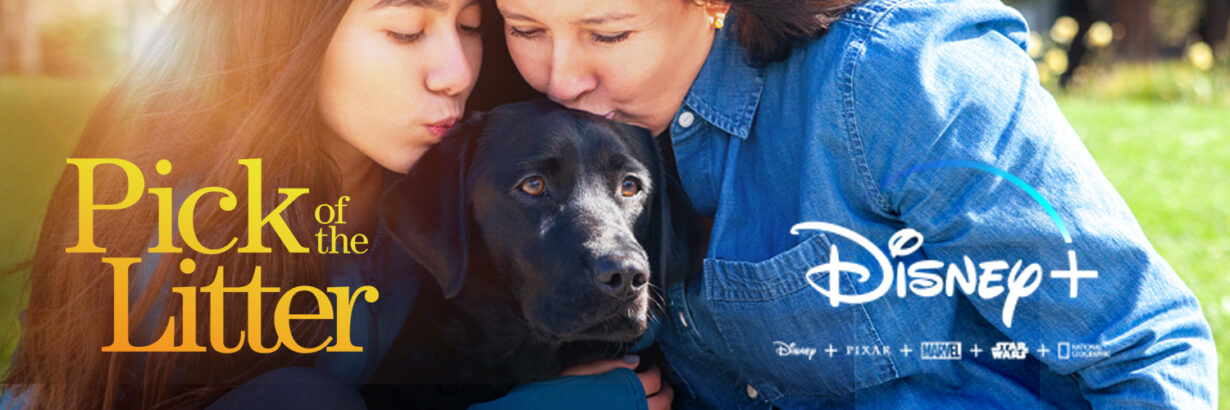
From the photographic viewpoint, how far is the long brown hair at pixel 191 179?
2.16 metres

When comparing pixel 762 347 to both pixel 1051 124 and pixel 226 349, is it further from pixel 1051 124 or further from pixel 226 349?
pixel 226 349

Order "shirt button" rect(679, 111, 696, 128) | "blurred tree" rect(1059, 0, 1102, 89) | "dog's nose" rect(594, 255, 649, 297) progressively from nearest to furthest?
"dog's nose" rect(594, 255, 649, 297) → "shirt button" rect(679, 111, 696, 128) → "blurred tree" rect(1059, 0, 1102, 89)

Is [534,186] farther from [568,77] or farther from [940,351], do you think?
[940,351]

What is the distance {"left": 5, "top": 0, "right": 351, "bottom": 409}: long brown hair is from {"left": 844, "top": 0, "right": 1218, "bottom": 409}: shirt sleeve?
1.17 meters

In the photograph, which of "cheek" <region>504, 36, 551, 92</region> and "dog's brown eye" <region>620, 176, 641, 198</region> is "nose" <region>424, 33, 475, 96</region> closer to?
"cheek" <region>504, 36, 551, 92</region>

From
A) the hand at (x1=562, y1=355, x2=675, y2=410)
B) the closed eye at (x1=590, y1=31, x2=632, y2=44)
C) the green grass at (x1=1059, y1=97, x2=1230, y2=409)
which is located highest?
the closed eye at (x1=590, y1=31, x2=632, y2=44)

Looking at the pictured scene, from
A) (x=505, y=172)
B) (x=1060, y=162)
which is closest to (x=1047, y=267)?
(x=1060, y=162)

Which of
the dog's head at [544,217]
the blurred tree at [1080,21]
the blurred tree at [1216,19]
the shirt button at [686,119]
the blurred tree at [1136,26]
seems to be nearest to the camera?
the dog's head at [544,217]

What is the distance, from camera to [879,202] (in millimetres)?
2141

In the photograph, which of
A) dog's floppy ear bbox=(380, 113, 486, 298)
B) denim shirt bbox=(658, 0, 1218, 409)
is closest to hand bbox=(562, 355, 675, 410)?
denim shirt bbox=(658, 0, 1218, 409)

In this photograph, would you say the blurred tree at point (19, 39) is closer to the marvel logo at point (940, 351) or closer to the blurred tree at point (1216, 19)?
the marvel logo at point (940, 351)

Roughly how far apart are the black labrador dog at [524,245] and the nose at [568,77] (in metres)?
0.04

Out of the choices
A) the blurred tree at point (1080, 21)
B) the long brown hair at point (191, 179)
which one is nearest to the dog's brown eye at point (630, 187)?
the long brown hair at point (191, 179)

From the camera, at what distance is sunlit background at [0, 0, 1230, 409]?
2248 mm
